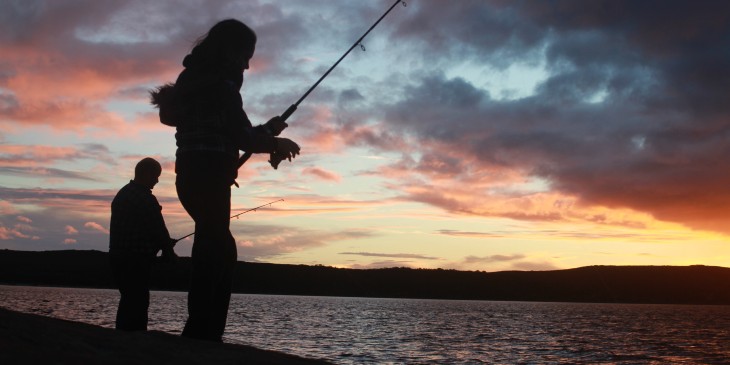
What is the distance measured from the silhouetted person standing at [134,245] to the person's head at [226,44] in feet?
5.10

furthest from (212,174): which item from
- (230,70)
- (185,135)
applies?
(230,70)

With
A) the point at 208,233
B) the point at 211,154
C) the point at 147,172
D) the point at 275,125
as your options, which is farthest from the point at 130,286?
the point at 275,125

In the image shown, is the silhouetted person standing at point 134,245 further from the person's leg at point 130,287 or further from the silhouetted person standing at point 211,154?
the silhouetted person standing at point 211,154

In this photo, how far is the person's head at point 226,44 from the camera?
4.65 metres

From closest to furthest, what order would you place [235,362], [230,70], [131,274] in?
[235,362] < [230,70] < [131,274]

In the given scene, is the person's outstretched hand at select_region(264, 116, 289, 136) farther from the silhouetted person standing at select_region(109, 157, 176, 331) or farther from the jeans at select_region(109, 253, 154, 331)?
the jeans at select_region(109, 253, 154, 331)

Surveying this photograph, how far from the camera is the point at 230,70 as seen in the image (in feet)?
15.4

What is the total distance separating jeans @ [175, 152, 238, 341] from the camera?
4379 millimetres

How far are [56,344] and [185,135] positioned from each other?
2306 mm

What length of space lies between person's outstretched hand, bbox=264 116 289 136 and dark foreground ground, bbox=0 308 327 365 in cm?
199

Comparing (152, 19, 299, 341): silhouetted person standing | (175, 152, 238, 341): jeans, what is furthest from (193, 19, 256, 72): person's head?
(175, 152, 238, 341): jeans

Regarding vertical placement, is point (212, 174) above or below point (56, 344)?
above

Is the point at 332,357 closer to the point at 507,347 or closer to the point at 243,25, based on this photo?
the point at 507,347

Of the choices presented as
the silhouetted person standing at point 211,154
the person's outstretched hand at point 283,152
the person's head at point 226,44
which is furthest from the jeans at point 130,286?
the person's head at point 226,44
